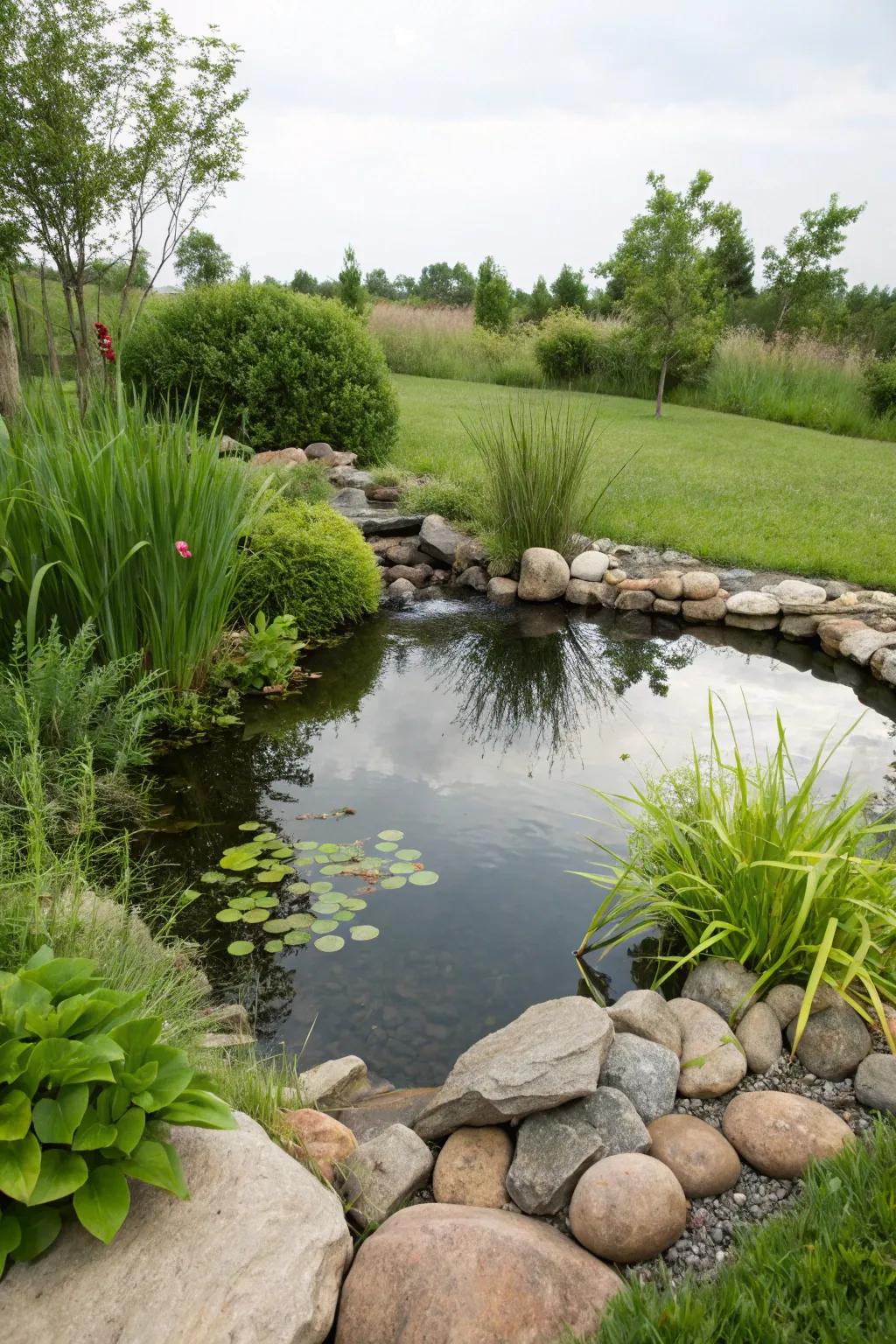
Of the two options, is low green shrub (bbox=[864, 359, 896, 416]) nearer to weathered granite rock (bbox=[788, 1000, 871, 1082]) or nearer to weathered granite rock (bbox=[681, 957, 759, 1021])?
weathered granite rock (bbox=[681, 957, 759, 1021])

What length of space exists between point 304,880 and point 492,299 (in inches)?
891

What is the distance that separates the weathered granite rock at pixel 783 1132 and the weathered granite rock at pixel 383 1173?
70 cm

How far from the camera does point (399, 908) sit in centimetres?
307

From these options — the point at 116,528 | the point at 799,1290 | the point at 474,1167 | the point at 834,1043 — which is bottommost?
the point at 474,1167

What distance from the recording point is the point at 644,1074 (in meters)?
2.07

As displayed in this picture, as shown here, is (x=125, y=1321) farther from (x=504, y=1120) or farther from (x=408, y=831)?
(x=408, y=831)

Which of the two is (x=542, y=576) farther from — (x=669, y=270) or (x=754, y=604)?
(x=669, y=270)

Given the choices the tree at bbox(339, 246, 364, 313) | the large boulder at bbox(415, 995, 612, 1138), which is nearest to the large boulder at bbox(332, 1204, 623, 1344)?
the large boulder at bbox(415, 995, 612, 1138)

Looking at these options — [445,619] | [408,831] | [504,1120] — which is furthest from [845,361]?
[504,1120]

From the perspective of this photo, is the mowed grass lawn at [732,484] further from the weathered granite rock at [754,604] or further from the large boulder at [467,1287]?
the large boulder at [467,1287]

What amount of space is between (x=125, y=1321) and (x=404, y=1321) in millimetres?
456

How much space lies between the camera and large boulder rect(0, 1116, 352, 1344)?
1288mm

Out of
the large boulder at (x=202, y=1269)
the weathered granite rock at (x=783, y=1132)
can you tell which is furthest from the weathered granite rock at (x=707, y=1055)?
the large boulder at (x=202, y=1269)

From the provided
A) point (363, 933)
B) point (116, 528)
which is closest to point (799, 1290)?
point (363, 933)
